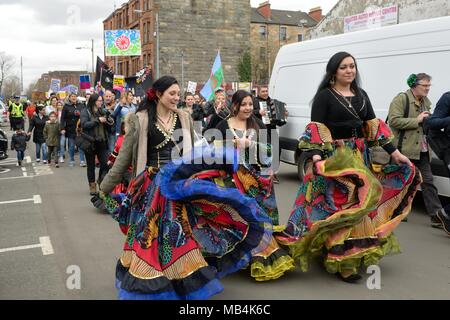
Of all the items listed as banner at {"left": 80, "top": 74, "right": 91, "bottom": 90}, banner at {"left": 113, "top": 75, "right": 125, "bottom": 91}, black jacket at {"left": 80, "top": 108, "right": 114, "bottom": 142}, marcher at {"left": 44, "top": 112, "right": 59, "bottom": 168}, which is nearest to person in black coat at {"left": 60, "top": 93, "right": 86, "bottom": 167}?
marcher at {"left": 44, "top": 112, "right": 59, "bottom": 168}

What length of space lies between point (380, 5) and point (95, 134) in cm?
1257

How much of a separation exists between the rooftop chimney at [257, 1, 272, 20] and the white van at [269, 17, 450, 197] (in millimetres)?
63736

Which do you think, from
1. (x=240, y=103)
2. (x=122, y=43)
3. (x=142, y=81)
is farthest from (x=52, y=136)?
(x=122, y=43)

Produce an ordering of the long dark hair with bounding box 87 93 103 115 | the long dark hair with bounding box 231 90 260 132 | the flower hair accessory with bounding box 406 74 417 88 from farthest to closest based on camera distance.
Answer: the long dark hair with bounding box 87 93 103 115, the flower hair accessory with bounding box 406 74 417 88, the long dark hair with bounding box 231 90 260 132

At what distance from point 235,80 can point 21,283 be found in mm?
50120

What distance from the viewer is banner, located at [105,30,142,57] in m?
25.1

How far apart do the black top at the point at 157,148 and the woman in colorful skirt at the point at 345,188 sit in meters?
1.32

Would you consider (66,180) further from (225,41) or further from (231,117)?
(225,41)

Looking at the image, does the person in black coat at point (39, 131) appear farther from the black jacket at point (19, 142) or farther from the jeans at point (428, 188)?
the jeans at point (428, 188)

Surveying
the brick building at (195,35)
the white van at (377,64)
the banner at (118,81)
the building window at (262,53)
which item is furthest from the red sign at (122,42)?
the building window at (262,53)

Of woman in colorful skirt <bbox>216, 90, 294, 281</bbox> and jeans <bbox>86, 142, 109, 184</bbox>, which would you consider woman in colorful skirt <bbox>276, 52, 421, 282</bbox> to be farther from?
jeans <bbox>86, 142, 109, 184</bbox>

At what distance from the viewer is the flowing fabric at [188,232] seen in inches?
158

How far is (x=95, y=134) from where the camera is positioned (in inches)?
363

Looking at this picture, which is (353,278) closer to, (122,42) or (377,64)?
(377,64)
